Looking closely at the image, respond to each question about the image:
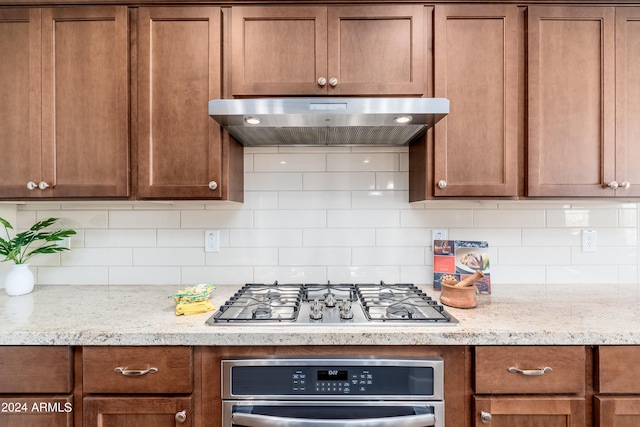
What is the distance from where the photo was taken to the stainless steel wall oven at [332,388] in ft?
3.56

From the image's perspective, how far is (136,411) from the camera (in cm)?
110

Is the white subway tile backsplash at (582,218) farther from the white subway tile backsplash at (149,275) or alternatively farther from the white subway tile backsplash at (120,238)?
the white subway tile backsplash at (120,238)

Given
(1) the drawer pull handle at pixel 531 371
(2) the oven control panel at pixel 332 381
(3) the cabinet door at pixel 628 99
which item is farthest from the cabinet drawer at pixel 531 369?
(3) the cabinet door at pixel 628 99

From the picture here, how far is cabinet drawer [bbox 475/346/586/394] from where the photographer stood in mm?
1094

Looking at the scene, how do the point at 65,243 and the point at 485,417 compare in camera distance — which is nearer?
the point at 485,417

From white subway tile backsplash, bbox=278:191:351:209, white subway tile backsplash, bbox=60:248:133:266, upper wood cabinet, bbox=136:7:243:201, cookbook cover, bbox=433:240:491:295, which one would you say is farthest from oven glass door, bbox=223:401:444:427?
white subway tile backsplash, bbox=60:248:133:266

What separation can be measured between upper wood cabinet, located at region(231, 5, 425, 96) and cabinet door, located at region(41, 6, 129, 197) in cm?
52

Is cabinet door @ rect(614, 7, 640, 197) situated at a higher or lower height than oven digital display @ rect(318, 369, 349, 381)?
higher

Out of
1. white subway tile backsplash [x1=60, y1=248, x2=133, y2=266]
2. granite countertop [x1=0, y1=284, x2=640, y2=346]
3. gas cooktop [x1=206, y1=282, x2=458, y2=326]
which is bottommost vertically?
Result: granite countertop [x1=0, y1=284, x2=640, y2=346]

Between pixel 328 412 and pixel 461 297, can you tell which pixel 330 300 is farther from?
pixel 461 297

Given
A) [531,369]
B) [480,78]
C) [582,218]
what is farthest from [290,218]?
[582,218]

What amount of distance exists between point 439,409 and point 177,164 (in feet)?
4.50

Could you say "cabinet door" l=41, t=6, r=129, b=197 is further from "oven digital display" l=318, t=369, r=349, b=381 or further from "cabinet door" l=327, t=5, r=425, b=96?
"oven digital display" l=318, t=369, r=349, b=381

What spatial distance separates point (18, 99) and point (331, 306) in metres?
1.62
